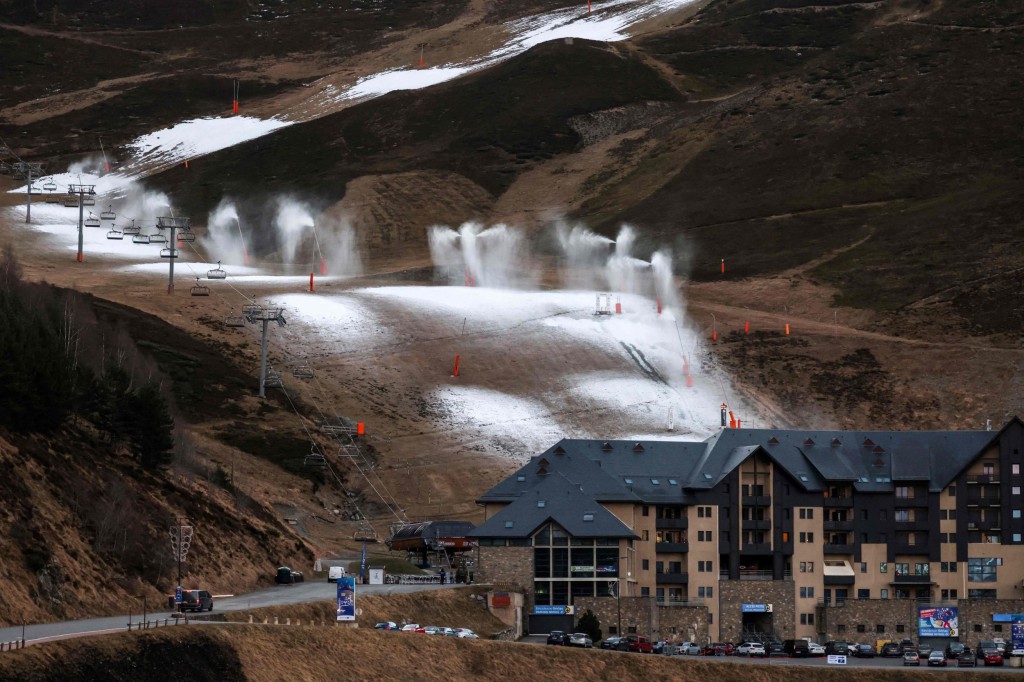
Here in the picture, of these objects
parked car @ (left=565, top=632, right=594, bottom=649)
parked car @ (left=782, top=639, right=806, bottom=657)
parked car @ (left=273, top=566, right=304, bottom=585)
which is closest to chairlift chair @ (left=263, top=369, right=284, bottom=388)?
parked car @ (left=273, top=566, right=304, bottom=585)

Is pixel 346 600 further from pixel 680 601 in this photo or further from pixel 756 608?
pixel 756 608

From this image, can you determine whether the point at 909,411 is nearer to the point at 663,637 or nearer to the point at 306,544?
the point at 663,637

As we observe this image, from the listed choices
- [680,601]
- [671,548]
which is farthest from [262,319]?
[680,601]

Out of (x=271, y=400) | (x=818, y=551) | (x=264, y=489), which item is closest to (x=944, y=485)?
(x=818, y=551)

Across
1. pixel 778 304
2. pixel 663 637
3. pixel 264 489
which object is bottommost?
pixel 663 637

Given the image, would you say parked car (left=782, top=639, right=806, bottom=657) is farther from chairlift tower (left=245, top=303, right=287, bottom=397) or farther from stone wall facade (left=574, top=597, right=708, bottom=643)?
chairlift tower (left=245, top=303, right=287, bottom=397)

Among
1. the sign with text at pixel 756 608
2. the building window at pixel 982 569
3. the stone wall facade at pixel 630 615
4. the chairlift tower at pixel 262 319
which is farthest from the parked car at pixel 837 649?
the chairlift tower at pixel 262 319
